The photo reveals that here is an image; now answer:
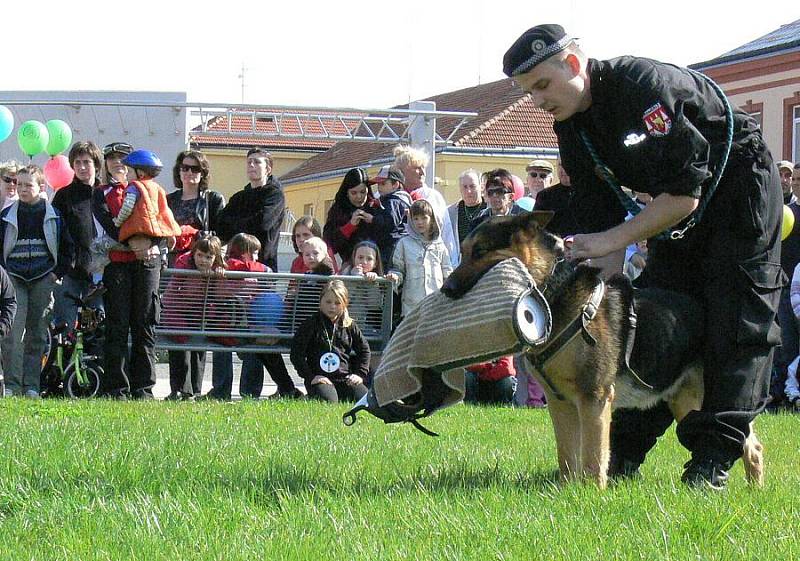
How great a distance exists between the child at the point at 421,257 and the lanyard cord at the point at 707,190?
242 inches

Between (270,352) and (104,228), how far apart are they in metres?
2.13

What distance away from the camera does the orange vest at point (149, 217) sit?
10289 millimetres

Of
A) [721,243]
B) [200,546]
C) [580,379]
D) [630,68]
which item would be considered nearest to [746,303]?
[721,243]

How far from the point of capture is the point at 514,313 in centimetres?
452

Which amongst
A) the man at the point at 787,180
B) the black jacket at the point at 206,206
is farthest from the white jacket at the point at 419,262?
the man at the point at 787,180

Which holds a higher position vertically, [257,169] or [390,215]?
[257,169]

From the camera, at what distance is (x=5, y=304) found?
10344 millimetres

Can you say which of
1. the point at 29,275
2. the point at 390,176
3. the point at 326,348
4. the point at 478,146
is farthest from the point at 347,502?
the point at 478,146

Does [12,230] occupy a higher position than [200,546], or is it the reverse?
[12,230]

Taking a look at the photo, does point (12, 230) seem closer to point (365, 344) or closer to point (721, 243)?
point (365, 344)

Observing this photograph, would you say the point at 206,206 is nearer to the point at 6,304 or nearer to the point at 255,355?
the point at 255,355

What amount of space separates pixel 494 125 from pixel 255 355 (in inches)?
1633

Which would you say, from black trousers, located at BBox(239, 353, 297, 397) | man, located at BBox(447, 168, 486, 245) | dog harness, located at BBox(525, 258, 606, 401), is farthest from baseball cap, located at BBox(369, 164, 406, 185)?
dog harness, located at BBox(525, 258, 606, 401)

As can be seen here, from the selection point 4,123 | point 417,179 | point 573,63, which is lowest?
point 417,179
